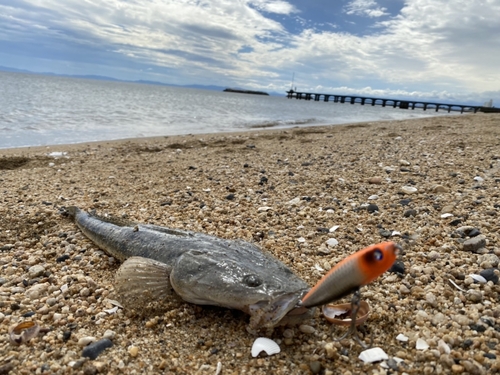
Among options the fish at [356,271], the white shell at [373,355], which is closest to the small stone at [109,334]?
the fish at [356,271]

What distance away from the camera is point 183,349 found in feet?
8.21

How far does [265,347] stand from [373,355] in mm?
726

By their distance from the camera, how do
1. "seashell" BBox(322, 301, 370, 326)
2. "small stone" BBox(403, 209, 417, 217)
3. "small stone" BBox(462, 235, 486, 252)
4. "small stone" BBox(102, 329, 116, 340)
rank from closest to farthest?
"seashell" BBox(322, 301, 370, 326) < "small stone" BBox(102, 329, 116, 340) < "small stone" BBox(462, 235, 486, 252) < "small stone" BBox(403, 209, 417, 217)

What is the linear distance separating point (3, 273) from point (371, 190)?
525 cm

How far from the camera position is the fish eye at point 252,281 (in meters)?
2.55

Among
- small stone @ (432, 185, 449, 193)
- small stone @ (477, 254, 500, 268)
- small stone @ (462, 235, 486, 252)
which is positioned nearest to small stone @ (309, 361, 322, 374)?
small stone @ (477, 254, 500, 268)

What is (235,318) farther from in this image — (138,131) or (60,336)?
(138,131)

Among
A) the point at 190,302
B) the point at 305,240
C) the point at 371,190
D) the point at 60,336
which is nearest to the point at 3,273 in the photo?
the point at 60,336

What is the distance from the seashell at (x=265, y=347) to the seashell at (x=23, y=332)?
5.67 ft

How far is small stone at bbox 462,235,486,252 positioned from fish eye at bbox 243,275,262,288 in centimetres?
241

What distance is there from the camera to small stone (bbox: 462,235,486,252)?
3.53 m

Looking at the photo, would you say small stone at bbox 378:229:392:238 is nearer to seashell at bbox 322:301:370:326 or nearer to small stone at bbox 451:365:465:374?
seashell at bbox 322:301:370:326

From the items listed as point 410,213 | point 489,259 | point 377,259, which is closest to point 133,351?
point 377,259

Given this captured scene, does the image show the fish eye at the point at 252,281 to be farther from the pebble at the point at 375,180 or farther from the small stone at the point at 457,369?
the pebble at the point at 375,180
